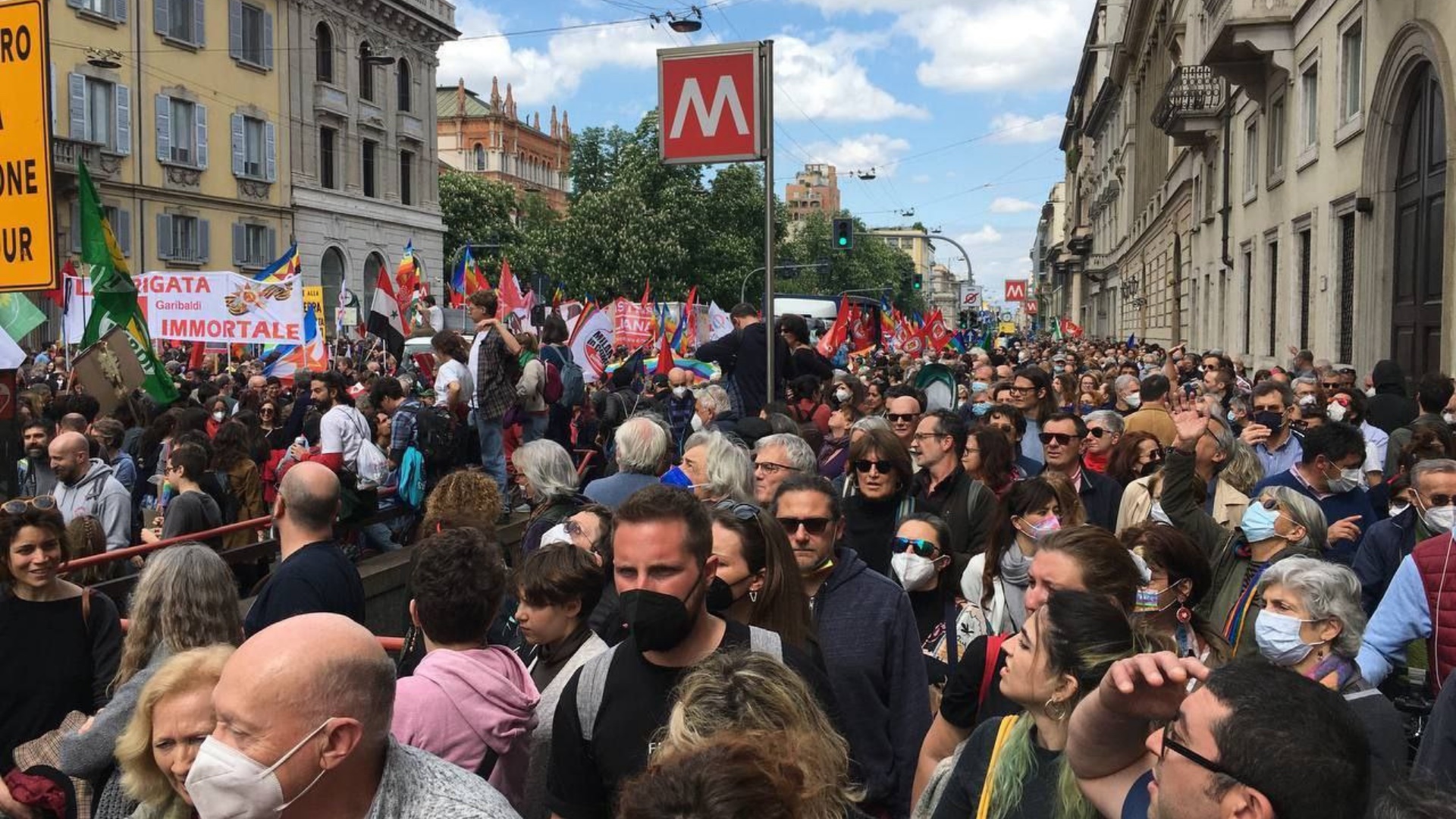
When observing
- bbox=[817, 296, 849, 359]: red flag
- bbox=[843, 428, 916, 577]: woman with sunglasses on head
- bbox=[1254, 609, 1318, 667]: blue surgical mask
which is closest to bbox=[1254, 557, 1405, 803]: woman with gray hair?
bbox=[1254, 609, 1318, 667]: blue surgical mask

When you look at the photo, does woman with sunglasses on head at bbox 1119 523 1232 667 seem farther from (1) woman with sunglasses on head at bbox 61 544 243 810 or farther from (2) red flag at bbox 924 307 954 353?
(2) red flag at bbox 924 307 954 353

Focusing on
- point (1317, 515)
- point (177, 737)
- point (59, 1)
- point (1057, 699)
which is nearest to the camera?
point (1057, 699)

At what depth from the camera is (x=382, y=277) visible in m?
17.2

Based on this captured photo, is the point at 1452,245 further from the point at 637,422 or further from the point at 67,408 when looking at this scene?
the point at 67,408

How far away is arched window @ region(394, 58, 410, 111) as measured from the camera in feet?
163

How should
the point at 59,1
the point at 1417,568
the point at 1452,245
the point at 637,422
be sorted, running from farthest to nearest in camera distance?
the point at 59,1
the point at 1452,245
the point at 637,422
the point at 1417,568

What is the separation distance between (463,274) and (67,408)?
1014 centimetres

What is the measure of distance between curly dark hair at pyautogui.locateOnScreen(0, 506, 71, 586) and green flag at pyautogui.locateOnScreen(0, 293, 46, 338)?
519 centimetres

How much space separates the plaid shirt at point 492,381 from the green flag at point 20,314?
3.29 metres

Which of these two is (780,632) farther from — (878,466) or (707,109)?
(707,109)

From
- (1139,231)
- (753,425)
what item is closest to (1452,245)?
(753,425)

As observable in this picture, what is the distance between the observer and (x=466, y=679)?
3508 mm

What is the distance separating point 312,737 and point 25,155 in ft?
14.1

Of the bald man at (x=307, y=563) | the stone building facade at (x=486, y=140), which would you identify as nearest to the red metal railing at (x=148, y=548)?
the bald man at (x=307, y=563)
